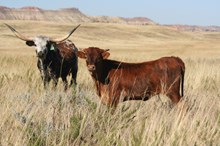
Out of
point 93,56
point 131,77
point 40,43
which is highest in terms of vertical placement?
point 93,56

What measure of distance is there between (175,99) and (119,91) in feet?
2.60

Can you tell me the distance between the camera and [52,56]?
8.98 m

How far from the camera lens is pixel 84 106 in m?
5.05

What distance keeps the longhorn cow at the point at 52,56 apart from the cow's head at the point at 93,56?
1954mm

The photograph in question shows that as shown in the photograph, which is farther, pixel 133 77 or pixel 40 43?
pixel 40 43

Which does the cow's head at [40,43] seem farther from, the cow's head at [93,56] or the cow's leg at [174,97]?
the cow's leg at [174,97]

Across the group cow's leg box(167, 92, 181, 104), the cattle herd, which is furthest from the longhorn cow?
cow's leg box(167, 92, 181, 104)

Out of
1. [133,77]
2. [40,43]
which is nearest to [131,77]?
[133,77]

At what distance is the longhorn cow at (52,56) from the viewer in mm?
8438

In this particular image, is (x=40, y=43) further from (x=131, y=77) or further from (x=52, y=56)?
(x=131, y=77)

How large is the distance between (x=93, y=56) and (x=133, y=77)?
2.13 feet

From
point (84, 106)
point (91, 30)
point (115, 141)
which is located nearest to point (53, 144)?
point (115, 141)

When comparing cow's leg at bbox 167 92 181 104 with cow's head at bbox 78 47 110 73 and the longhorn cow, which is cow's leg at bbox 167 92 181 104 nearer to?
cow's head at bbox 78 47 110 73

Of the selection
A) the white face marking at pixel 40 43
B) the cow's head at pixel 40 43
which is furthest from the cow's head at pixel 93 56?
the white face marking at pixel 40 43
